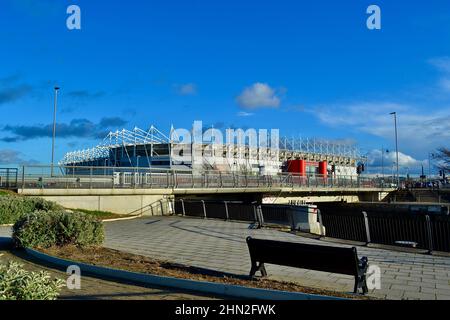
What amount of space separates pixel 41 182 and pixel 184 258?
17.1 meters

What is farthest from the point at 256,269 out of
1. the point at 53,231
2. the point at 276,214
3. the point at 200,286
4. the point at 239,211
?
the point at 239,211

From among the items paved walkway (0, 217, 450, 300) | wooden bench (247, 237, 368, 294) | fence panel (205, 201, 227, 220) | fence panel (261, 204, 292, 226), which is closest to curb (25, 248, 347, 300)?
wooden bench (247, 237, 368, 294)

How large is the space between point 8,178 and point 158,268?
20.0 meters

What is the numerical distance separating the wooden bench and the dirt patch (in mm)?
386

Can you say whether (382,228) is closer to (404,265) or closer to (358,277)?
(404,265)

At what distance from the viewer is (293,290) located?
768cm

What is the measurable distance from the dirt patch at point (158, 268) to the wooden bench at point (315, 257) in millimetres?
386

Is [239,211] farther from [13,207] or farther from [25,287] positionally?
[25,287]

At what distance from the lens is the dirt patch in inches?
313

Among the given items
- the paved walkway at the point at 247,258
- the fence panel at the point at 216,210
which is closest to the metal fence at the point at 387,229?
the paved walkway at the point at 247,258

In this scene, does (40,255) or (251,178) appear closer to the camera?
(40,255)

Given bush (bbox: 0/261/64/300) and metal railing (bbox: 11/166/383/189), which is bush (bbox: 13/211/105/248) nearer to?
bush (bbox: 0/261/64/300)

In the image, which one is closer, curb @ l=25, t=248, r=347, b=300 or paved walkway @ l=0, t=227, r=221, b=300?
curb @ l=25, t=248, r=347, b=300
